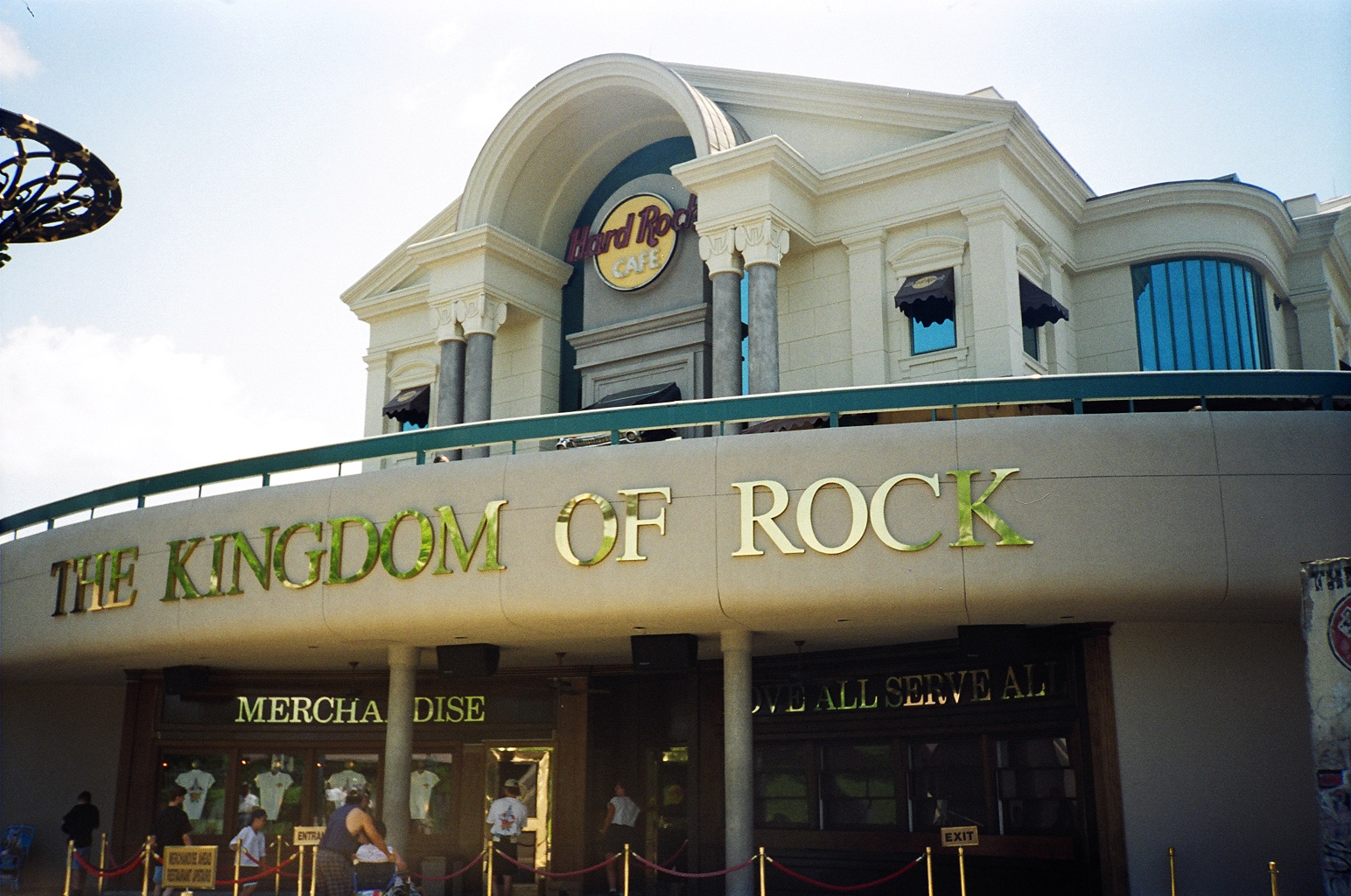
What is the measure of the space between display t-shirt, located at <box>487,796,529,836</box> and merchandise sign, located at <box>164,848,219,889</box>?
3969mm

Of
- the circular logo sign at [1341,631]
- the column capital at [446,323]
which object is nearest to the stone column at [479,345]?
the column capital at [446,323]

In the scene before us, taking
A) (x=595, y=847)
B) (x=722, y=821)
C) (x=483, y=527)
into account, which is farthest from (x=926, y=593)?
(x=595, y=847)

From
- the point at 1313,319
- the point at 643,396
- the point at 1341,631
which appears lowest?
the point at 1341,631

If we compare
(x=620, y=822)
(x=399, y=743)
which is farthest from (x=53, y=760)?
(x=620, y=822)

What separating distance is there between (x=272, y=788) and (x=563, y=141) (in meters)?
13.4

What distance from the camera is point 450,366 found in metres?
25.3

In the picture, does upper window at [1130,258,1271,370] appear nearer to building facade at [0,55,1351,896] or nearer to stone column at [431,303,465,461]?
building facade at [0,55,1351,896]

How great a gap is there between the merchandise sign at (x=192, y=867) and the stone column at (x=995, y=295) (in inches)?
524

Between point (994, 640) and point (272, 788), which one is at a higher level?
point (994, 640)

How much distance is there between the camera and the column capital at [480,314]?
25.0 m

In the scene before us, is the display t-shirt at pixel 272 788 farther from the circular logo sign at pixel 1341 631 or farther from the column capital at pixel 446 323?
the circular logo sign at pixel 1341 631

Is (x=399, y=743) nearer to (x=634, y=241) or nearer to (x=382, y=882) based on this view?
(x=382, y=882)

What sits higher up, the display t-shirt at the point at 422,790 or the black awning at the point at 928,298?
the black awning at the point at 928,298

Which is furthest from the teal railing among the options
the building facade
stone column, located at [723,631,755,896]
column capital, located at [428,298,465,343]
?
column capital, located at [428,298,465,343]
